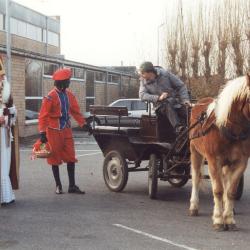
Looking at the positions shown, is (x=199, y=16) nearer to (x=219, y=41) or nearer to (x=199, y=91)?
(x=219, y=41)

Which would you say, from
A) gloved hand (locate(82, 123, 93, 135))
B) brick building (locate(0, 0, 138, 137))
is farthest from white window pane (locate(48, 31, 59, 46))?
gloved hand (locate(82, 123, 93, 135))

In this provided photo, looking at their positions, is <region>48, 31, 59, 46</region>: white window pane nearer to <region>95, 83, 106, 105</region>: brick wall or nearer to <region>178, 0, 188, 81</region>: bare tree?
<region>95, 83, 106, 105</region>: brick wall

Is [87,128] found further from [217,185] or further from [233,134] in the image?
[233,134]

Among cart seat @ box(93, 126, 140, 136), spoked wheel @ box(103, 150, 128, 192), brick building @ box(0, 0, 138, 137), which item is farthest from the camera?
brick building @ box(0, 0, 138, 137)

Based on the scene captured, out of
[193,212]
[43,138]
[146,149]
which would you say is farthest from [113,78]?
[193,212]

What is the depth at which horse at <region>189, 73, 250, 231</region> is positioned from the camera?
699 cm

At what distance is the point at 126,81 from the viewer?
4403 cm

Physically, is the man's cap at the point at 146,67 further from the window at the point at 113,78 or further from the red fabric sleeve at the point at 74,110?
the window at the point at 113,78

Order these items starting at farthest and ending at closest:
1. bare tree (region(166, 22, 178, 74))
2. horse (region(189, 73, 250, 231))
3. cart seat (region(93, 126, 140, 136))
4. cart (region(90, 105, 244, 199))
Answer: bare tree (region(166, 22, 178, 74)) → cart seat (region(93, 126, 140, 136)) → cart (region(90, 105, 244, 199)) → horse (region(189, 73, 250, 231))

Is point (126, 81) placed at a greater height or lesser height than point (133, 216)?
greater

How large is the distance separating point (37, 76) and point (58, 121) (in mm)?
17116

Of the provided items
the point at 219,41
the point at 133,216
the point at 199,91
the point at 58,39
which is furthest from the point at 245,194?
the point at 58,39

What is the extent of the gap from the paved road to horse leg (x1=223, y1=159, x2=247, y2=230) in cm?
18

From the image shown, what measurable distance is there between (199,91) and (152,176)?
1770 centimetres
